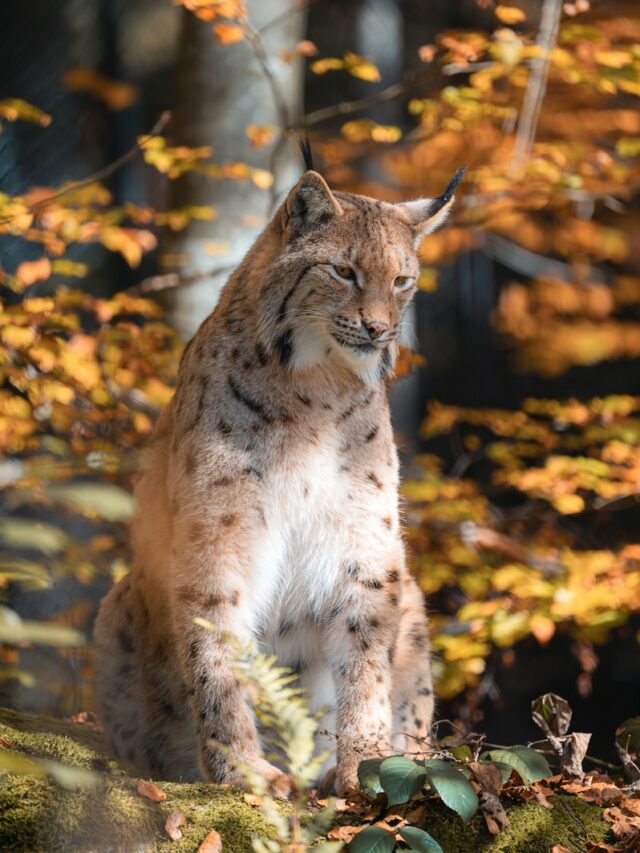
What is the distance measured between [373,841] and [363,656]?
106 cm

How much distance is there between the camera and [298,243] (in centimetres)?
415

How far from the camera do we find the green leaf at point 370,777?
3336 millimetres

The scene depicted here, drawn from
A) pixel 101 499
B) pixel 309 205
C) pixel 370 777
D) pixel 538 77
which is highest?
pixel 309 205

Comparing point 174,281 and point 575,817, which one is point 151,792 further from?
point 174,281

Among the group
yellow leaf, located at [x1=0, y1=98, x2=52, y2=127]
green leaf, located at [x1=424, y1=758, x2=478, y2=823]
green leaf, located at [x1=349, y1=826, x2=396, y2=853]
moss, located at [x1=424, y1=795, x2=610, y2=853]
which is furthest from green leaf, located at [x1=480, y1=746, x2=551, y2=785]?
yellow leaf, located at [x1=0, y1=98, x2=52, y2=127]

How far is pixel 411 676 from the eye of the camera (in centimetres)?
456

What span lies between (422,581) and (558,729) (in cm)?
309

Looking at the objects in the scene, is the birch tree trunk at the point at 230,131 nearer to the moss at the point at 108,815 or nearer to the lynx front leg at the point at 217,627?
the lynx front leg at the point at 217,627

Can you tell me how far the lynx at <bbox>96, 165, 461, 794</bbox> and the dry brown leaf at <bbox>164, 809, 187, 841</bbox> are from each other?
57 centimetres

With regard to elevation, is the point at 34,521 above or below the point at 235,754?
below

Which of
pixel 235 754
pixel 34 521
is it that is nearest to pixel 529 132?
pixel 34 521

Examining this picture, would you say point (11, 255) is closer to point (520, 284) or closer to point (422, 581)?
point (422, 581)

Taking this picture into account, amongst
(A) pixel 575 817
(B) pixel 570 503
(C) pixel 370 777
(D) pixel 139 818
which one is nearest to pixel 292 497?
(C) pixel 370 777

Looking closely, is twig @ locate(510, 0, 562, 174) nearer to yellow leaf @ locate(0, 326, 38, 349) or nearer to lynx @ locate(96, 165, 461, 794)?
lynx @ locate(96, 165, 461, 794)
